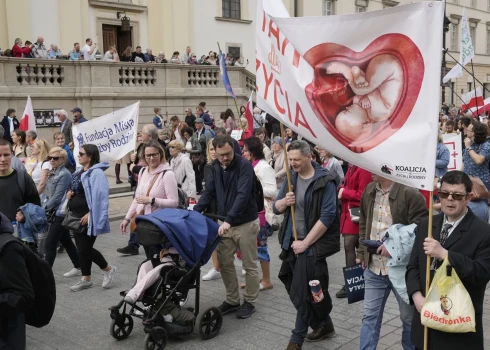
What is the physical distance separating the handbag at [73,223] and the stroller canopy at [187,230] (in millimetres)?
1597

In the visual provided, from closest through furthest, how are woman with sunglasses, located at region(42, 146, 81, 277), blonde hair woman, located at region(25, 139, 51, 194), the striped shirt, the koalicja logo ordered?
the koalicja logo < the striped shirt < woman with sunglasses, located at region(42, 146, 81, 277) < blonde hair woman, located at region(25, 139, 51, 194)

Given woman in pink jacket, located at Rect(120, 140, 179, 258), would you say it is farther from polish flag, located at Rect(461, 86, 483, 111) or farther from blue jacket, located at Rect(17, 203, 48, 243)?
polish flag, located at Rect(461, 86, 483, 111)

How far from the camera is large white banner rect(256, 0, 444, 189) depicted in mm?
3373

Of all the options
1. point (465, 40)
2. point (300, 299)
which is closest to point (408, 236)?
point (300, 299)

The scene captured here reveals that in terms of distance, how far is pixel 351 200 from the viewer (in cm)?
611

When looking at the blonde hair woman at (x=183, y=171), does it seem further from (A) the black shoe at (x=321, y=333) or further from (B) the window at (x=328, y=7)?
(B) the window at (x=328, y=7)

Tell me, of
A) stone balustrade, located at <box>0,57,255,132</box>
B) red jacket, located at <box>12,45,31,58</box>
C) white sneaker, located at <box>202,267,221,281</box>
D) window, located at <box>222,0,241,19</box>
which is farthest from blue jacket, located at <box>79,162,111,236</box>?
window, located at <box>222,0,241,19</box>

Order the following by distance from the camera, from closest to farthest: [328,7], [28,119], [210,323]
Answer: [210,323] < [28,119] < [328,7]

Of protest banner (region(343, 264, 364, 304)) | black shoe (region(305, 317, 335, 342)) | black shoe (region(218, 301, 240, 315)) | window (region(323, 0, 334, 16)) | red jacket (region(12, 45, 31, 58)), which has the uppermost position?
window (region(323, 0, 334, 16))

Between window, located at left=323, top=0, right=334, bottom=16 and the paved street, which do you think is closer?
the paved street

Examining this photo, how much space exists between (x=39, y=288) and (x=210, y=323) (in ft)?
7.19

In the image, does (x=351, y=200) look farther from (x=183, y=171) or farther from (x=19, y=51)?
(x=19, y=51)

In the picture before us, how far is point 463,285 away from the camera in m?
3.24

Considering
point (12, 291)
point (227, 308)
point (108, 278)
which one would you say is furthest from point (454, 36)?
point (12, 291)
